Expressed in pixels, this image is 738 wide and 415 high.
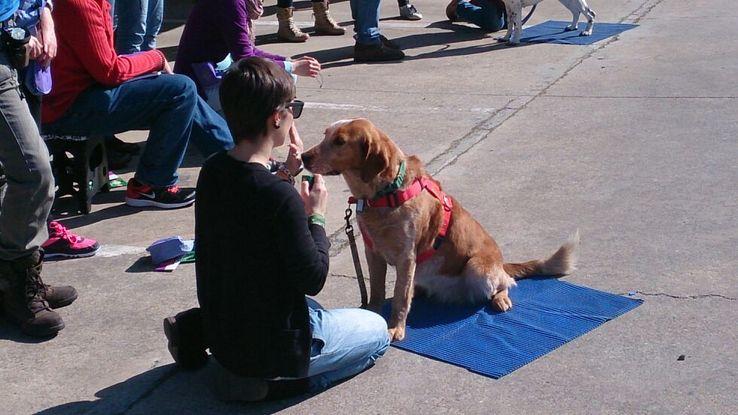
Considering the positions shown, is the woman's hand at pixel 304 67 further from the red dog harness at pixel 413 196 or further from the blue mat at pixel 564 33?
the blue mat at pixel 564 33

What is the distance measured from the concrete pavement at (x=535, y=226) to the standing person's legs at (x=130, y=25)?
3.07 feet

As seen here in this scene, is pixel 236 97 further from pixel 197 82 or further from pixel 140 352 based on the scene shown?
pixel 197 82

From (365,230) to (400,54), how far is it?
227 inches


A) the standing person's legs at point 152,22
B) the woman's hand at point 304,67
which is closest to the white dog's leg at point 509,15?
the standing person's legs at point 152,22

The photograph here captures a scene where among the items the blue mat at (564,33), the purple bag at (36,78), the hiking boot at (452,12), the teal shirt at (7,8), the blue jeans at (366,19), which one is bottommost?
the blue mat at (564,33)

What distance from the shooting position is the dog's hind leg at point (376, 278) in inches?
175

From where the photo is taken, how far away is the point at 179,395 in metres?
3.91

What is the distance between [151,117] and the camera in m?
5.93

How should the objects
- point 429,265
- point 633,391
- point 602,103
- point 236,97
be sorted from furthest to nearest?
1. point 602,103
2. point 429,265
3. point 633,391
4. point 236,97

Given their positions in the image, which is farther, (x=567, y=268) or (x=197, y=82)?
(x=197, y=82)

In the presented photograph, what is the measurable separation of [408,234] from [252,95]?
115cm

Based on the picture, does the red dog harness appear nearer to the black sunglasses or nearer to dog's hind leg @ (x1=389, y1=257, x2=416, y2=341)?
dog's hind leg @ (x1=389, y1=257, x2=416, y2=341)

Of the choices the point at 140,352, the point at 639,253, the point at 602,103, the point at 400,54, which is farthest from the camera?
the point at 400,54

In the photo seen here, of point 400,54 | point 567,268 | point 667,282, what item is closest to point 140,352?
point 567,268
